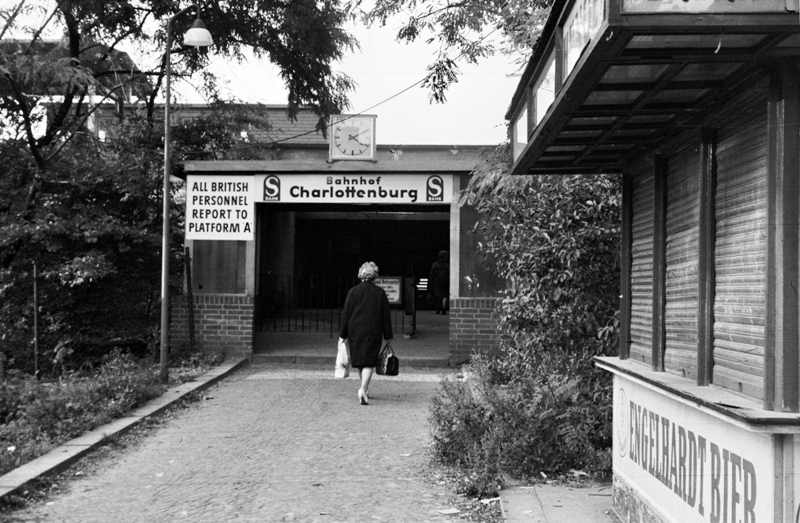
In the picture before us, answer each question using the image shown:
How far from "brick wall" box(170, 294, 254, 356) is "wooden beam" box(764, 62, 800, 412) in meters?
12.2

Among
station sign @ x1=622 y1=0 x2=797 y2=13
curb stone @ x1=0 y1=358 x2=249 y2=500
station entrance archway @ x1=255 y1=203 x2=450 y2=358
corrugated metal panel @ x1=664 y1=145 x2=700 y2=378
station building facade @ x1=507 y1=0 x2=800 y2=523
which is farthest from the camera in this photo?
station entrance archway @ x1=255 y1=203 x2=450 y2=358

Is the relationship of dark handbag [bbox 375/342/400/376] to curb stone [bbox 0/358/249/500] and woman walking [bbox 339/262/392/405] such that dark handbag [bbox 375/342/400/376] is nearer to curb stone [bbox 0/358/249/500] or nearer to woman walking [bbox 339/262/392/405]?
woman walking [bbox 339/262/392/405]

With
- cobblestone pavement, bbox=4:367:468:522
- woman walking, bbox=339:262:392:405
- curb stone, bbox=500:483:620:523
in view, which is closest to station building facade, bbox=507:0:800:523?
curb stone, bbox=500:483:620:523

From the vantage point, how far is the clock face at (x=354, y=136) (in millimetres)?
14500

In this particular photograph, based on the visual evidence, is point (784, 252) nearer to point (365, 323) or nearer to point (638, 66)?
point (638, 66)

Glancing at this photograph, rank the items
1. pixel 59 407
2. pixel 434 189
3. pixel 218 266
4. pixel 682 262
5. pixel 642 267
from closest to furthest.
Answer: pixel 682 262
pixel 642 267
pixel 59 407
pixel 434 189
pixel 218 266

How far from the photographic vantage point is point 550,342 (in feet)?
24.9

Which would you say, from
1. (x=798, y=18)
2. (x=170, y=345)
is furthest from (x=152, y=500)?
(x=170, y=345)

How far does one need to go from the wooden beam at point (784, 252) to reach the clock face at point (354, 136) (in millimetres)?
11682

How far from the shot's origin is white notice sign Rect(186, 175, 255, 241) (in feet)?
46.6

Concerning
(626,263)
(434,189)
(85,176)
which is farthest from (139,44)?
(626,263)

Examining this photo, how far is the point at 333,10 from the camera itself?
16.5 metres

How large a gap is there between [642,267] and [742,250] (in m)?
1.73

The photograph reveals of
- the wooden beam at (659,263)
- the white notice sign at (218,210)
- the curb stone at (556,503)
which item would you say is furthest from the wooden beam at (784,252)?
the white notice sign at (218,210)
